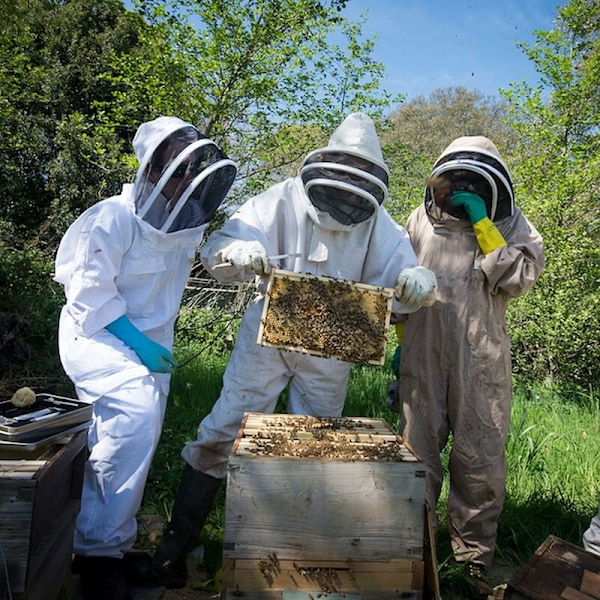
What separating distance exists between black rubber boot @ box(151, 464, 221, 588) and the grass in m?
0.28

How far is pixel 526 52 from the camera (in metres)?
8.13

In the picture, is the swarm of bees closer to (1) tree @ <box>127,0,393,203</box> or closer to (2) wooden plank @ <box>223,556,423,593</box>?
→ (2) wooden plank @ <box>223,556,423,593</box>

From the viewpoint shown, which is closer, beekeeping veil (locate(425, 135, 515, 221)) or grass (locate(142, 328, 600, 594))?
beekeeping veil (locate(425, 135, 515, 221))

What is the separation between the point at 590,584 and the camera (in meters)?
2.06

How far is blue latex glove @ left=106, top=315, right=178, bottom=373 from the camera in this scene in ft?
8.95

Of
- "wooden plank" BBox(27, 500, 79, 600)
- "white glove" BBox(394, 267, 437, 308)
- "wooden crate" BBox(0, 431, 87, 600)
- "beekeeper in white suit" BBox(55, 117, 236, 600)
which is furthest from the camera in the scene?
"white glove" BBox(394, 267, 437, 308)

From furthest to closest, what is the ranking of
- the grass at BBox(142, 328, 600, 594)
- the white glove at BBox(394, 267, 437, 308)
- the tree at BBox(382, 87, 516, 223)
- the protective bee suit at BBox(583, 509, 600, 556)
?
1. the tree at BBox(382, 87, 516, 223)
2. the grass at BBox(142, 328, 600, 594)
3. the white glove at BBox(394, 267, 437, 308)
4. the protective bee suit at BBox(583, 509, 600, 556)

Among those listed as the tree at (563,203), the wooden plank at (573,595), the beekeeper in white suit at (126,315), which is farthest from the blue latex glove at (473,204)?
the tree at (563,203)

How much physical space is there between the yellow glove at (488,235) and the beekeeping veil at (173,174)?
4.77 feet

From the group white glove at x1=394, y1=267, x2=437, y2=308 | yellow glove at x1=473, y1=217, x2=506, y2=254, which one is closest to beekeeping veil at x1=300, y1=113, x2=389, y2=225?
white glove at x1=394, y1=267, x2=437, y2=308

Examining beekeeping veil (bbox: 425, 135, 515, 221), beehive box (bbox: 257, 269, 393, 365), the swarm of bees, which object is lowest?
the swarm of bees

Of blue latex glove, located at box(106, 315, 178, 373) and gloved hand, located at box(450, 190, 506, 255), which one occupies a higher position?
gloved hand, located at box(450, 190, 506, 255)

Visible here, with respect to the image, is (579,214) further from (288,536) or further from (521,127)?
(288,536)

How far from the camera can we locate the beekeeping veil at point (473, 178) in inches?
116
